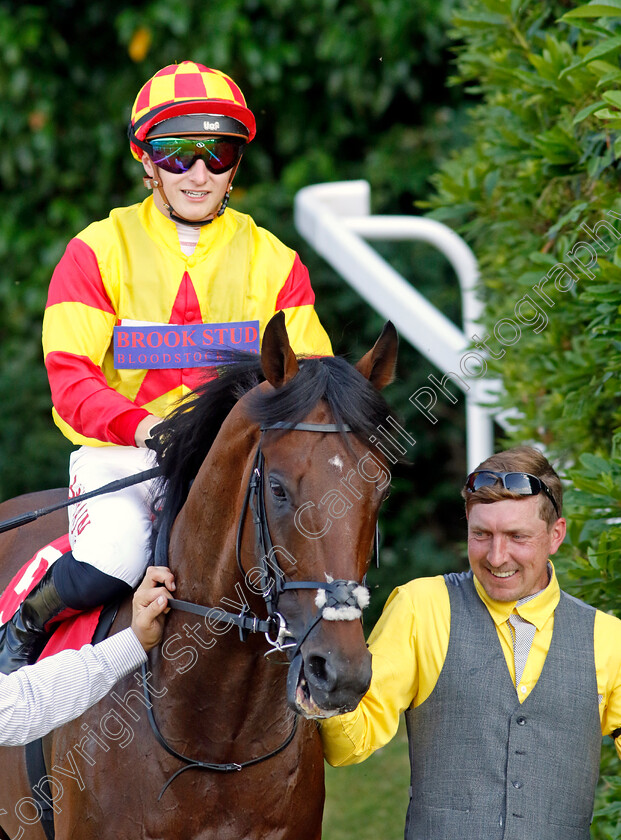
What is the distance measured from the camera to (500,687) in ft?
8.00

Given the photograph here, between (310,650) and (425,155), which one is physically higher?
(425,155)

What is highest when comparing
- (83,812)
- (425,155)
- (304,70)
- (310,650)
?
(304,70)

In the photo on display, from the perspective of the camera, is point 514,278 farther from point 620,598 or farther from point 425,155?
point 425,155

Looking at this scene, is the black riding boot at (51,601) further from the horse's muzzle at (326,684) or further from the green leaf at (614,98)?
the green leaf at (614,98)

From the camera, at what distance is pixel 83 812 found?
2625 mm

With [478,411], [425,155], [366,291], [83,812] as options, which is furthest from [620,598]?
[425,155]

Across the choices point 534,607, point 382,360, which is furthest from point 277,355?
point 534,607

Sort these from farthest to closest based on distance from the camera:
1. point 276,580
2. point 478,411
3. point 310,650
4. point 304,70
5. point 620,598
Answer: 1. point 304,70
2. point 478,411
3. point 620,598
4. point 276,580
5. point 310,650

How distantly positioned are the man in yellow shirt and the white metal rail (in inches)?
73.8

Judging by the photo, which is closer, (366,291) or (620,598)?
(620,598)

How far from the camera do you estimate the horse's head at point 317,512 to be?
84.2 inches

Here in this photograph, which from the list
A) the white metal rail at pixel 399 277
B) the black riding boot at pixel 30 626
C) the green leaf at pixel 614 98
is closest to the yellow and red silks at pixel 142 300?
the black riding boot at pixel 30 626

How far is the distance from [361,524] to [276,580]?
22 cm

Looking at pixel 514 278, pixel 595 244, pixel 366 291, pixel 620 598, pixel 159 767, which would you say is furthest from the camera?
pixel 366 291
